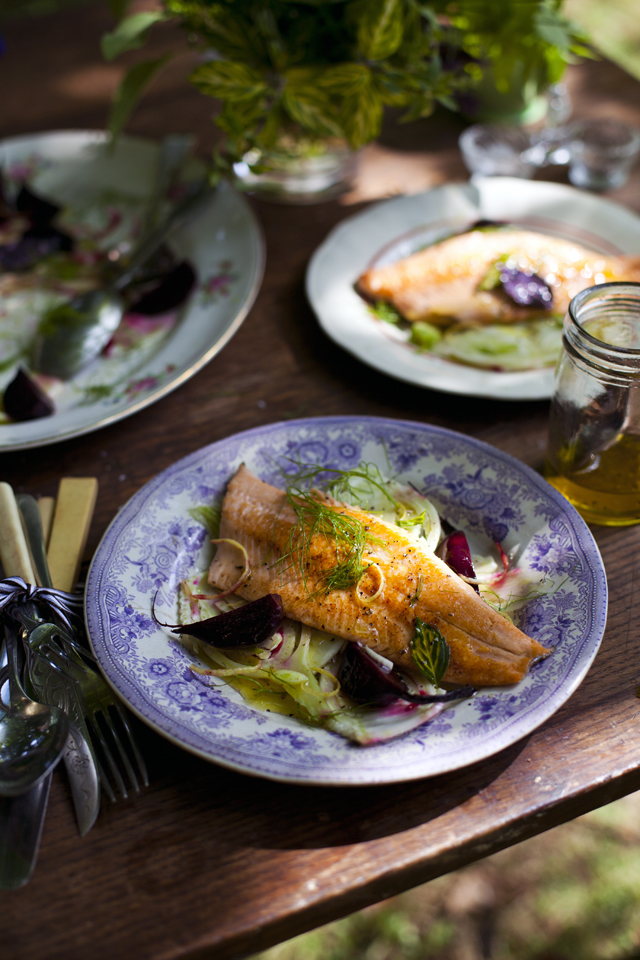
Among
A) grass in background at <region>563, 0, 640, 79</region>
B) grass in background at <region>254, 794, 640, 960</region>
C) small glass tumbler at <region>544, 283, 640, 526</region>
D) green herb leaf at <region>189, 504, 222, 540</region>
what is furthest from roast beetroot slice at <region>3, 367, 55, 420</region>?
grass in background at <region>563, 0, 640, 79</region>

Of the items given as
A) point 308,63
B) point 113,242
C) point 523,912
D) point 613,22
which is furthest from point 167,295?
point 613,22

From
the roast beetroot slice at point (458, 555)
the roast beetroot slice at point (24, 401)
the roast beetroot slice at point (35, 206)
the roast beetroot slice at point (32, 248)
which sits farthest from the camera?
the roast beetroot slice at point (35, 206)

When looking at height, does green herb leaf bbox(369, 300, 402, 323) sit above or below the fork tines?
above

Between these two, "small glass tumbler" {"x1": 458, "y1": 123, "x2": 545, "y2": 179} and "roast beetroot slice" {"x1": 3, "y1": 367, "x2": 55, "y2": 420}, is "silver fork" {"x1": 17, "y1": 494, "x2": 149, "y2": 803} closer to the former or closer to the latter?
"roast beetroot slice" {"x1": 3, "y1": 367, "x2": 55, "y2": 420}

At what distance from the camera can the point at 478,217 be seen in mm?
1912

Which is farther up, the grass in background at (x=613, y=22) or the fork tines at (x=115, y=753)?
the grass in background at (x=613, y=22)

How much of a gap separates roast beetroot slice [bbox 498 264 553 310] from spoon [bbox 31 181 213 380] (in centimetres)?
88

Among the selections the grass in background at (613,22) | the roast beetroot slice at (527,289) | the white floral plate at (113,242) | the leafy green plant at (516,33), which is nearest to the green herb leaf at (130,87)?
the white floral plate at (113,242)

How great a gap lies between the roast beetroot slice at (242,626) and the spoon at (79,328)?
81 cm

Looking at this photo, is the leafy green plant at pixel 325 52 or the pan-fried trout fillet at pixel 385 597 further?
the leafy green plant at pixel 325 52

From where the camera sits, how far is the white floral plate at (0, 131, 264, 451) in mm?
1506

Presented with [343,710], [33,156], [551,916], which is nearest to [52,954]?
[343,710]

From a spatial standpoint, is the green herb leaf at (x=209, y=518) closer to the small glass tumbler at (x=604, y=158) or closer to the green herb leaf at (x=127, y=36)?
the green herb leaf at (x=127, y=36)

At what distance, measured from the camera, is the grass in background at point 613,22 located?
15.0 ft
